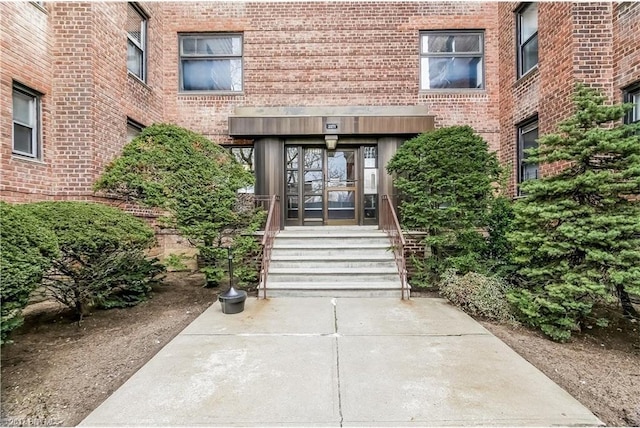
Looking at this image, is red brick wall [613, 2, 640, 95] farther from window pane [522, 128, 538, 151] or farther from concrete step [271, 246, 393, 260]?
concrete step [271, 246, 393, 260]

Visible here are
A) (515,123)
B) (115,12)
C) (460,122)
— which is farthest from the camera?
(460,122)

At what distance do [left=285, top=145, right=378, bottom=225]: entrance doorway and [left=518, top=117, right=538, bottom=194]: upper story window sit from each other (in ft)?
11.0

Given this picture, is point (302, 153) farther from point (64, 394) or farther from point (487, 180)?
point (64, 394)

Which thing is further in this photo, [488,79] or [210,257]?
[488,79]

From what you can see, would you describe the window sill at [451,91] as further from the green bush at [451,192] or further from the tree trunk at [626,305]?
the tree trunk at [626,305]

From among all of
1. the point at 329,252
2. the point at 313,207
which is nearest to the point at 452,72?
the point at 313,207

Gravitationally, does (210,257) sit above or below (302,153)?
below

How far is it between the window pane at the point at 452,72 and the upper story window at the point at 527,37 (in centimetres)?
104

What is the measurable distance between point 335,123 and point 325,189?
168 cm

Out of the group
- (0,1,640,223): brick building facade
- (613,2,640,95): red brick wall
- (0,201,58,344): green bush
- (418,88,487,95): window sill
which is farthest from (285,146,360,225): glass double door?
(0,201,58,344): green bush

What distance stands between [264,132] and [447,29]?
5345mm

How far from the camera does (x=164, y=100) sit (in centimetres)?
851

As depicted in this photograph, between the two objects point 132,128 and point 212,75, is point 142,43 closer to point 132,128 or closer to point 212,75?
→ point 212,75

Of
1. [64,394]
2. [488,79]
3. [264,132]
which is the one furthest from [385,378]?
[488,79]
